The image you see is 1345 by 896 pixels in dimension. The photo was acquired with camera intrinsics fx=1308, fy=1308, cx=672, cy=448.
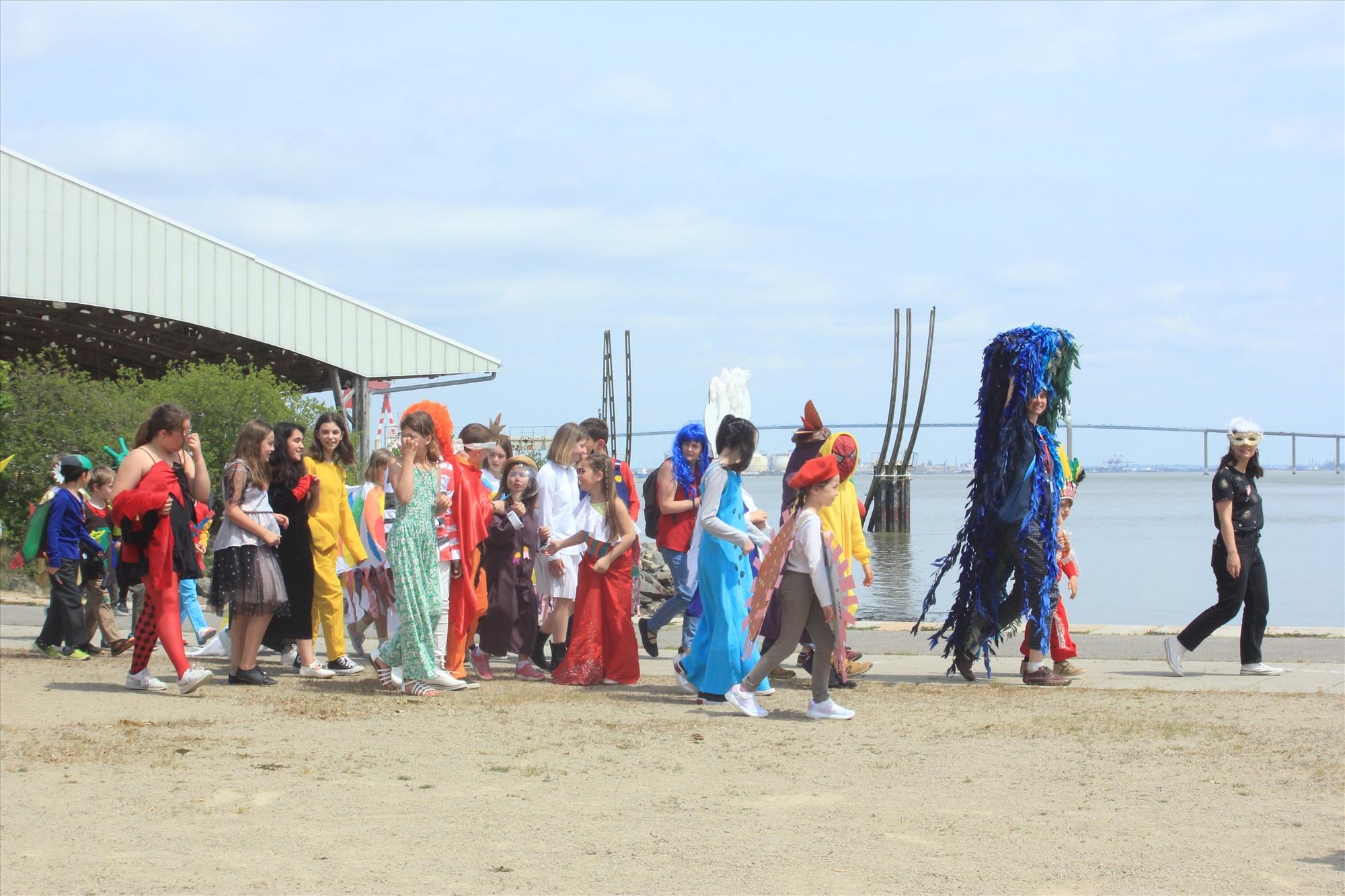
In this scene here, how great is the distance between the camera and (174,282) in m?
25.1

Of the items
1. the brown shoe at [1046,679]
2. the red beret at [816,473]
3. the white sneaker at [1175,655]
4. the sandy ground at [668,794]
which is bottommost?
the sandy ground at [668,794]

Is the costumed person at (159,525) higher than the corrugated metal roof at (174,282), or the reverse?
the corrugated metal roof at (174,282)

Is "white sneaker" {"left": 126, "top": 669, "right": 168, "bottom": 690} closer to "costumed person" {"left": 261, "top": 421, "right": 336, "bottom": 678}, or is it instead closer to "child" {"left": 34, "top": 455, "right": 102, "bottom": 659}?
"costumed person" {"left": 261, "top": 421, "right": 336, "bottom": 678}

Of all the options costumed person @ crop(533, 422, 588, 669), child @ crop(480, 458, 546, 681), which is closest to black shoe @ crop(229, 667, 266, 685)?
child @ crop(480, 458, 546, 681)

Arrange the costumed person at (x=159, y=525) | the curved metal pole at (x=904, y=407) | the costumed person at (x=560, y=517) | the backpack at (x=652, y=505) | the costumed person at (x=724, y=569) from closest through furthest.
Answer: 1. the costumed person at (x=724, y=569)
2. the costumed person at (x=159, y=525)
3. the backpack at (x=652, y=505)
4. the costumed person at (x=560, y=517)
5. the curved metal pole at (x=904, y=407)

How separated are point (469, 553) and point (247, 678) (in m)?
1.66

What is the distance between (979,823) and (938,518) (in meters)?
60.1

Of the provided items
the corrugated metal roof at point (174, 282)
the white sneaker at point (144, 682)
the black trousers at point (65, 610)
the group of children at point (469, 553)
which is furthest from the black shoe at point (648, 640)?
the corrugated metal roof at point (174, 282)

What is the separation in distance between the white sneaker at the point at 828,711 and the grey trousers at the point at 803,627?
1.0 inches

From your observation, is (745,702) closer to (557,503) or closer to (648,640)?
(557,503)

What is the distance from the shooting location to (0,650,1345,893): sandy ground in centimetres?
420

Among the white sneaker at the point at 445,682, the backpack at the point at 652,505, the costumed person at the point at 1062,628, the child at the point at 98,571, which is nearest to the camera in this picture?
the white sneaker at the point at 445,682

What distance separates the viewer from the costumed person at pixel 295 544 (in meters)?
8.34

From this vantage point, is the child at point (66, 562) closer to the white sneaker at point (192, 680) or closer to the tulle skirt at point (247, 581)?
the tulle skirt at point (247, 581)
